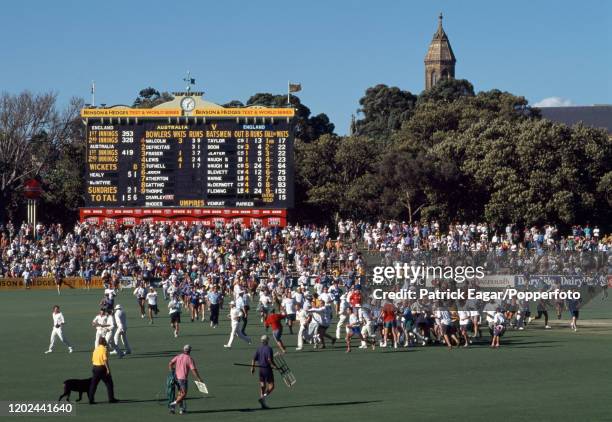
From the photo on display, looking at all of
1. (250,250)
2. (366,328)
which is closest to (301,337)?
(366,328)

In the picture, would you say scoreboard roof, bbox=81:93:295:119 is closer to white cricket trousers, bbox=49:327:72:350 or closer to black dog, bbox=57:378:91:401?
white cricket trousers, bbox=49:327:72:350

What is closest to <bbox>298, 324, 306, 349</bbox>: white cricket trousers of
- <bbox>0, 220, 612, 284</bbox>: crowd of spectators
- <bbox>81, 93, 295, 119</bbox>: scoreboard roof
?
<bbox>0, 220, 612, 284</bbox>: crowd of spectators

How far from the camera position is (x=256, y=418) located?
24.0 m

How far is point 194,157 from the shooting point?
212 ft

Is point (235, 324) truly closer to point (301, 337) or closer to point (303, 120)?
point (301, 337)

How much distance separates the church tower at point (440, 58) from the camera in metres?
198

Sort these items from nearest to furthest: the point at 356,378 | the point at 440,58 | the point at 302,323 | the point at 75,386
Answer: the point at 75,386 → the point at 356,378 → the point at 302,323 → the point at 440,58

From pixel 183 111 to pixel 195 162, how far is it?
294cm

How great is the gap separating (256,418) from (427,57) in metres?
179

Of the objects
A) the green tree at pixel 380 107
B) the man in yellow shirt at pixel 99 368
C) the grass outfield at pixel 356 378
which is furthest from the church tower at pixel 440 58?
the man in yellow shirt at pixel 99 368

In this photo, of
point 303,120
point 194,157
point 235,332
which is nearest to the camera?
point 235,332

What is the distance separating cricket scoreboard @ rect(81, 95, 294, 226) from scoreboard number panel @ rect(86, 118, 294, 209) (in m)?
0.05

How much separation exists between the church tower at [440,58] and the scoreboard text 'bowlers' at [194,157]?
136m

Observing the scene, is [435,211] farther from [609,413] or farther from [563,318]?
[609,413]
